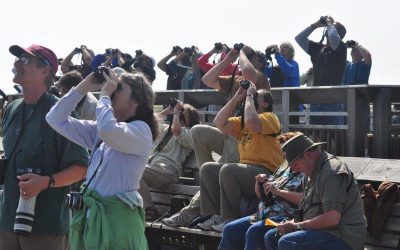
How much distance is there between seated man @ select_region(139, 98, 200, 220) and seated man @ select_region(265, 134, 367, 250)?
7.61ft

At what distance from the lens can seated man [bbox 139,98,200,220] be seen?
690cm

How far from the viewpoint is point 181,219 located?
6.25m

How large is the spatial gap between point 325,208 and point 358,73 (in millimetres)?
3910

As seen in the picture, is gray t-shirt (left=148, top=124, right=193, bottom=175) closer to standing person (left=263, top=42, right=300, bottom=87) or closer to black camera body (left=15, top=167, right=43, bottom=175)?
standing person (left=263, top=42, right=300, bottom=87)

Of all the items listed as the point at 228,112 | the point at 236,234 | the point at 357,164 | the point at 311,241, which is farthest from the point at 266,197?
the point at 357,164

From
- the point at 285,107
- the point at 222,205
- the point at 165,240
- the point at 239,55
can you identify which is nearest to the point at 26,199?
the point at 222,205

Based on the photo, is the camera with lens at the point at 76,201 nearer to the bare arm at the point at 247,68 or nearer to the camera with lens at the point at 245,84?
the camera with lens at the point at 245,84

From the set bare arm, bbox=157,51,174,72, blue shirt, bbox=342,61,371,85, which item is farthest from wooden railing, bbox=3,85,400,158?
bare arm, bbox=157,51,174,72

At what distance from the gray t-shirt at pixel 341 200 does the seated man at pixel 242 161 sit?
118 cm

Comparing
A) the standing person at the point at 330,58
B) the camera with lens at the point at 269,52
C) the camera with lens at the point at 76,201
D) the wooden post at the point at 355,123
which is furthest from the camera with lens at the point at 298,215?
the camera with lens at the point at 269,52

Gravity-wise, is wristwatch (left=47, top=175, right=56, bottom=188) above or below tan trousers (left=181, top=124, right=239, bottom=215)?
above

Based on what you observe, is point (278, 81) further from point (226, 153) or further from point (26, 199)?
point (26, 199)

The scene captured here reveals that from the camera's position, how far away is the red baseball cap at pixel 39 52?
3781mm

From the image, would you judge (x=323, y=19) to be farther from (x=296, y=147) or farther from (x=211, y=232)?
(x=296, y=147)
